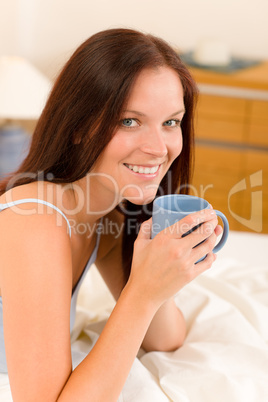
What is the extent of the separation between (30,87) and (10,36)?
3.94 feet

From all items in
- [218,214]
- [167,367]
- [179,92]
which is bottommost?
[167,367]

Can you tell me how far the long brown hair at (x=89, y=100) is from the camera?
1.04 m

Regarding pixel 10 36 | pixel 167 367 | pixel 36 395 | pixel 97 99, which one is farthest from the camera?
pixel 10 36

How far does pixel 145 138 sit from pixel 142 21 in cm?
280

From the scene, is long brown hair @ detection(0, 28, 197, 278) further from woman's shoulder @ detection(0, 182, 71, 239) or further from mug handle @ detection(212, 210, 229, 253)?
mug handle @ detection(212, 210, 229, 253)

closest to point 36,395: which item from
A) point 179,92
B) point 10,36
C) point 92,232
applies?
point 92,232

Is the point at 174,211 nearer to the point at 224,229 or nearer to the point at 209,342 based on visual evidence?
the point at 224,229

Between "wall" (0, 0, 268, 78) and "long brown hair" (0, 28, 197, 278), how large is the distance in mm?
2481

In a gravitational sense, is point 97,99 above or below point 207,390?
above

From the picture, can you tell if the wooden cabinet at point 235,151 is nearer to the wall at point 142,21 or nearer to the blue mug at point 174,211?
the wall at point 142,21

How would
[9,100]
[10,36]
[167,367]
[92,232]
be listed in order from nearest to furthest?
[167,367], [92,232], [9,100], [10,36]

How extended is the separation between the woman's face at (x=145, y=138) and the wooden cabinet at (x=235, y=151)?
2147mm

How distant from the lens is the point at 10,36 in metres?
3.54

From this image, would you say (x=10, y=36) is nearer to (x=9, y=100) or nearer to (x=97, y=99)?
(x=9, y=100)
